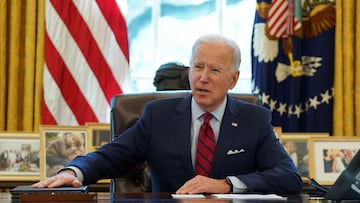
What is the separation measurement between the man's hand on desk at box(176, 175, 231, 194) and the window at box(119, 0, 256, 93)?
2.22 metres

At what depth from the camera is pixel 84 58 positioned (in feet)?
15.0

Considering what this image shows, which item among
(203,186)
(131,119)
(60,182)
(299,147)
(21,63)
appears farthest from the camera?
(21,63)

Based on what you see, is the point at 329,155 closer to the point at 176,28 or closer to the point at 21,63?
the point at 176,28

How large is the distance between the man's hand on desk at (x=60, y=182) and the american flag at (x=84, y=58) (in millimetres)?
1973

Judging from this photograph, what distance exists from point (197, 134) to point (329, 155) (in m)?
1.52

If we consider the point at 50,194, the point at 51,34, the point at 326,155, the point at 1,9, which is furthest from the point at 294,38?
the point at 50,194

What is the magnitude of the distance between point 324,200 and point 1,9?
9.47 feet

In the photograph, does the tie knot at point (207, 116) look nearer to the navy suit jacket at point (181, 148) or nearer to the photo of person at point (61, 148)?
the navy suit jacket at point (181, 148)

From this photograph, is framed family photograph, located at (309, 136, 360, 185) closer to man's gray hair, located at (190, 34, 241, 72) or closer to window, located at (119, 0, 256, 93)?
window, located at (119, 0, 256, 93)

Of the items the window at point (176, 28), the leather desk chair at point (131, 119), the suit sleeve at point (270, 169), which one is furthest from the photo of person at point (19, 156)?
the suit sleeve at point (270, 169)

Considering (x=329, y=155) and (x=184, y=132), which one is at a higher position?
(x=184, y=132)

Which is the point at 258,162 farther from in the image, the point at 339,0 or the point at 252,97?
the point at 339,0

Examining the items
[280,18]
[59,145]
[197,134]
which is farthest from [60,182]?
[280,18]

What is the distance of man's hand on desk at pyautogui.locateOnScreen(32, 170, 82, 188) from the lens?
7.84 ft
